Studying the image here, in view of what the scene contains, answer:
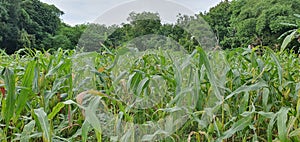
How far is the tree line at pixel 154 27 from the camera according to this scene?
138 centimetres

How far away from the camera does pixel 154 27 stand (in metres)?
1.37

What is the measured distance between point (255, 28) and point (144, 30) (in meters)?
14.0

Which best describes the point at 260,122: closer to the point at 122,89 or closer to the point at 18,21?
the point at 122,89

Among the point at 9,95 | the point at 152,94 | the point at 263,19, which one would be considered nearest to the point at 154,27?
the point at 152,94

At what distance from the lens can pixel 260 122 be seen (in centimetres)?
69

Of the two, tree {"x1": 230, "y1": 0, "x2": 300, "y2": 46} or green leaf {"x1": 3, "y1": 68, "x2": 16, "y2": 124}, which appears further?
tree {"x1": 230, "y1": 0, "x2": 300, "y2": 46}

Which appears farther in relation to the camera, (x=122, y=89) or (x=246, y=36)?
(x=246, y=36)

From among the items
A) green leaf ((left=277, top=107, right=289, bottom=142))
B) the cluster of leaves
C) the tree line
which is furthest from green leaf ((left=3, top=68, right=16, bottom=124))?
the cluster of leaves

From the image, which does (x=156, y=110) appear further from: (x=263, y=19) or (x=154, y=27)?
(x=263, y=19)

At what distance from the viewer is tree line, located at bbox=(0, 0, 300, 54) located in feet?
4.52

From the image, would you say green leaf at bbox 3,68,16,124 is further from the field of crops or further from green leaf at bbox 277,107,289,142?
green leaf at bbox 277,107,289,142

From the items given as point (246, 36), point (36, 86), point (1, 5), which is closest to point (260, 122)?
point (36, 86)

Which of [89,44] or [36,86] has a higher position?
[89,44]

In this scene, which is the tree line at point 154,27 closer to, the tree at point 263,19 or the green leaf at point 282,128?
the tree at point 263,19
